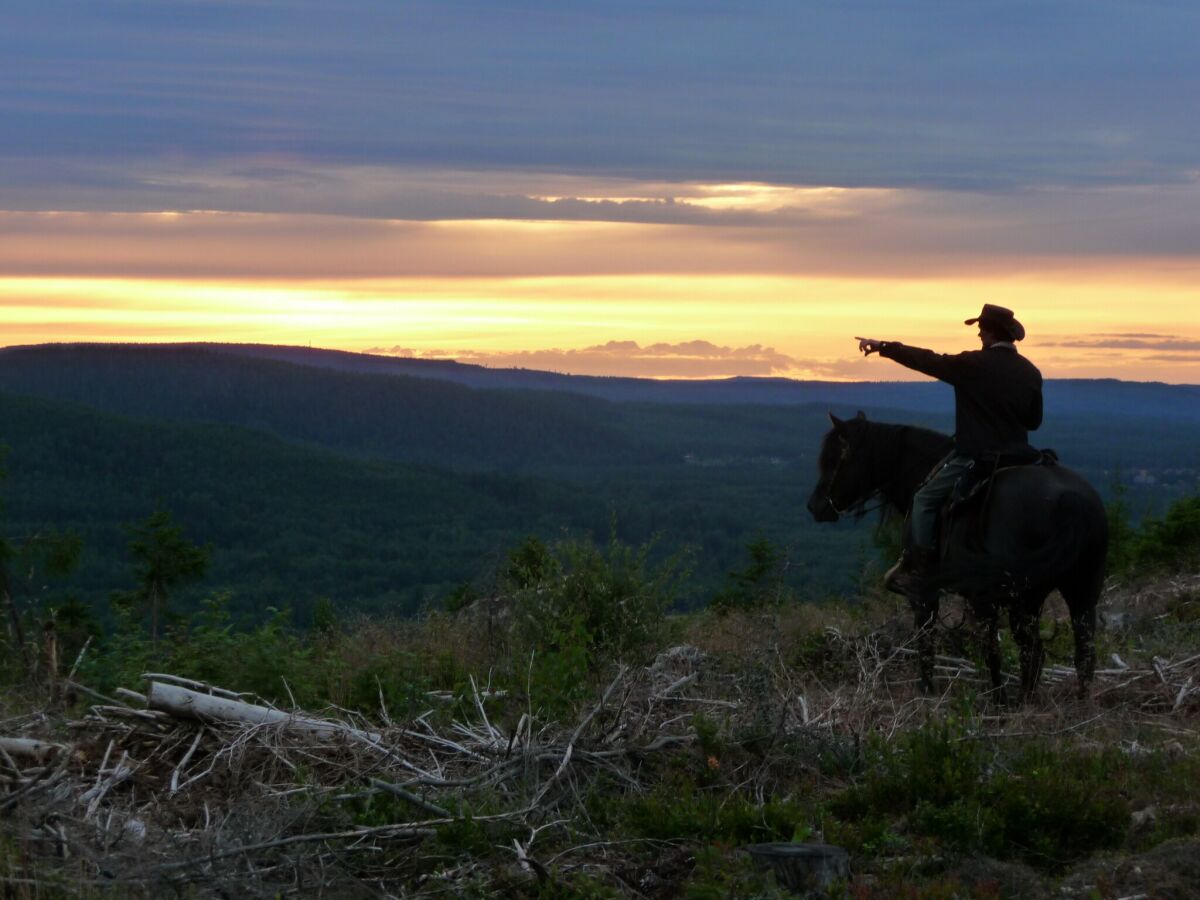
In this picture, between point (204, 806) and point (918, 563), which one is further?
point (918, 563)

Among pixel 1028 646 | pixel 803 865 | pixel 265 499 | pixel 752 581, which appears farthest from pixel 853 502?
pixel 265 499

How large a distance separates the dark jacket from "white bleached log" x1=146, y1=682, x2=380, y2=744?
4.51m

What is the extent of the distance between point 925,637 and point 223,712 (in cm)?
491

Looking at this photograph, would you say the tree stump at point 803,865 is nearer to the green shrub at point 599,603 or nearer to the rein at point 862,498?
the green shrub at point 599,603

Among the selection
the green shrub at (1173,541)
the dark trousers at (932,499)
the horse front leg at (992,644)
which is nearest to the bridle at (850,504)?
the dark trousers at (932,499)

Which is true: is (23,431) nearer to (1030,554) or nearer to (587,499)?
(587,499)

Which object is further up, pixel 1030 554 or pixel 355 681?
pixel 1030 554

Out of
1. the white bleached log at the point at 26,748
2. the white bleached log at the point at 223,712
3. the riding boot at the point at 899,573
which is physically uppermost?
the riding boot at the point at 899,573

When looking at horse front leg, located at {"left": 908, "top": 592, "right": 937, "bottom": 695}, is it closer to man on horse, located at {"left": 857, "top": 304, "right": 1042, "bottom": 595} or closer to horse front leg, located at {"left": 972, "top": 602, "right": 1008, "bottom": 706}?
man on horse, located at {"left": 857, "top": 304, "right": 1042, "bottom": 595}

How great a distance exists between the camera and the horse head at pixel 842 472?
33.0 feet

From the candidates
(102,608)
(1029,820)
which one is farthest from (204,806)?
(102,608)

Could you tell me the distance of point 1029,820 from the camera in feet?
18.8

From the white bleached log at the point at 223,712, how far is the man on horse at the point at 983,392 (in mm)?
4340

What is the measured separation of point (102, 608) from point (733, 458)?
408 feet
